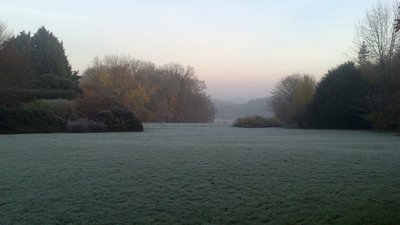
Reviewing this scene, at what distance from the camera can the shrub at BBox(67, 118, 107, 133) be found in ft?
96.4

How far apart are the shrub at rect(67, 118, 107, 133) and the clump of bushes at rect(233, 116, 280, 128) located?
18488 millimetres

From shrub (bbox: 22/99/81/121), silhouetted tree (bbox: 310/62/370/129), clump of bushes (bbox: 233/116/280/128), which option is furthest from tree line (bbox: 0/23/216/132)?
silhouetted tree (bbox: 310/62/370/129)

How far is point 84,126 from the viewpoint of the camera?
29.6 m

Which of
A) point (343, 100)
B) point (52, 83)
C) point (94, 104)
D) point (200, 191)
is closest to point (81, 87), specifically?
point (52, 83)

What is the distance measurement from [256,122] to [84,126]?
67.9ft

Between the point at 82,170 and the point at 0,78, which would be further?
the point at 0,78

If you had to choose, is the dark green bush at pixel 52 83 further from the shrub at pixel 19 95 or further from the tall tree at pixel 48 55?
the tall tree at pixel 48 55

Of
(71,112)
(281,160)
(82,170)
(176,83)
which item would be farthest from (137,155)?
(176,83)

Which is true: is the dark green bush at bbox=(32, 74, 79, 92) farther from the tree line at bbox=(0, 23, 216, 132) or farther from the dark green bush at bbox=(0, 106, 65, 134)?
the dark green bush at bbox=(0, 106, 65, 134)

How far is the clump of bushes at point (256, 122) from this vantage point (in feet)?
147

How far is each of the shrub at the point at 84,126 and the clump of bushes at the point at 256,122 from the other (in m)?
18.5

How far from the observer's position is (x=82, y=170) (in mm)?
9875

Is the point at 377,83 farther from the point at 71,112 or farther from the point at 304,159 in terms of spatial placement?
the point at 304,159

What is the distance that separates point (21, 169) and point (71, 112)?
76.1 ft
